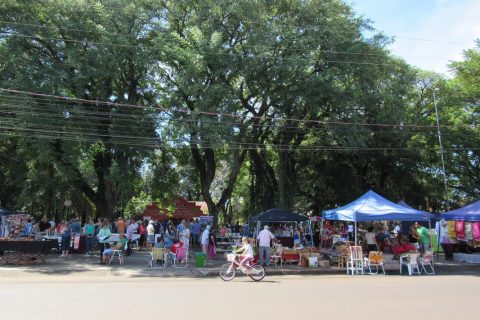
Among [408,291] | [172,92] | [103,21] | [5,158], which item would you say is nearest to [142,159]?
[172,92]

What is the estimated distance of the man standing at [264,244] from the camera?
18859 mm

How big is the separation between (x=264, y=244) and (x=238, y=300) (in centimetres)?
865

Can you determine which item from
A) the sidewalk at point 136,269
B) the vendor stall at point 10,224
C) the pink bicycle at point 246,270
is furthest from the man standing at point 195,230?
the pink bicycle at point 246,270

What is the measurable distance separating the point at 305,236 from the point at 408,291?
1688 cm

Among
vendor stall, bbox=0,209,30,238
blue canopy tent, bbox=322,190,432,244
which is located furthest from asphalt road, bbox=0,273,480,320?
vendor stall, bbox=0,209,30,238

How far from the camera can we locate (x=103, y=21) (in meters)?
25.6

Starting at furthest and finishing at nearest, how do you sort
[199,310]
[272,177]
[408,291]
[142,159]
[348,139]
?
[272,177] < [142,159] < [348,139] < [408,291] < [199,310]

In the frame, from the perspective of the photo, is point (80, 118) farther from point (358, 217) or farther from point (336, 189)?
point (336, 189)

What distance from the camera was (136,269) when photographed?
60.0 feet

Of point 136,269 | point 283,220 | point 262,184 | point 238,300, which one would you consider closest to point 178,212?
point 262,184

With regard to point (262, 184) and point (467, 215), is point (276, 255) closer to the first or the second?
point (467, 215)

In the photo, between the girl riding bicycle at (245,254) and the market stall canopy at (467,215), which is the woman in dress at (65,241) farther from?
the market stall canopy at (467,215)

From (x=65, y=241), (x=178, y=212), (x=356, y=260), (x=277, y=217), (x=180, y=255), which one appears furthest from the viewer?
(x=178, y=212)

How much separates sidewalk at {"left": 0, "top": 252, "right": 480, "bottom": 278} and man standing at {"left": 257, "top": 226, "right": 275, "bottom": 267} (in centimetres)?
47
